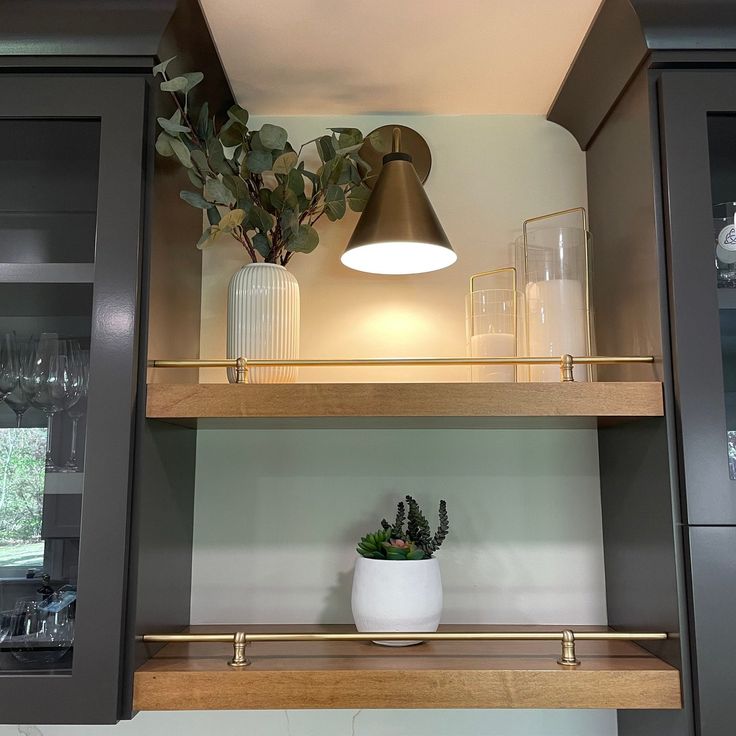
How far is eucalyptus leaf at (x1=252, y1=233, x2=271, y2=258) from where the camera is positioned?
47.4 inches

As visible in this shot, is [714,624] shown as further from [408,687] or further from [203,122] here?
[203,122]

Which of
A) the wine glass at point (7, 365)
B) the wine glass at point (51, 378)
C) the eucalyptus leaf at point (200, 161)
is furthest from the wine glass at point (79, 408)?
the eucalyptus leaf at point (200, 161)

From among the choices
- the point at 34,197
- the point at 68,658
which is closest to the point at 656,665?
the point at 68,658

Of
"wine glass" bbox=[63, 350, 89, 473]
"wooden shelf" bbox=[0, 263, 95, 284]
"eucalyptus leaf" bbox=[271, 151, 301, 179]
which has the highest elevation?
"eucalyptus leaf" bbox=[271, 151, 301, 179]

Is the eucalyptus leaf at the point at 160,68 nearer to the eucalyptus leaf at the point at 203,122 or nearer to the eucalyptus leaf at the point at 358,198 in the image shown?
the eucalyptus leaf at the point at 203,122

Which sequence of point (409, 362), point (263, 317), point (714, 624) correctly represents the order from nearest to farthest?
1. point (714, 624)
2. point (409, 362)
3. point (263, 317)

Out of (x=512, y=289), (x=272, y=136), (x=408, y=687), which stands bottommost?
(x=408, y=687)

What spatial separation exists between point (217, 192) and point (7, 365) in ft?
1.22

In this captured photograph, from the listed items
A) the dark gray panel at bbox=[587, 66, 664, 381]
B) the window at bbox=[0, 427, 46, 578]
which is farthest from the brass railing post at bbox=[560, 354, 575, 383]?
the window at bbox=[0, 427, 46, 578]

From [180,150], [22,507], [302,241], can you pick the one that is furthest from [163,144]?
[22,507]

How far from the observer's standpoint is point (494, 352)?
1.17 metres

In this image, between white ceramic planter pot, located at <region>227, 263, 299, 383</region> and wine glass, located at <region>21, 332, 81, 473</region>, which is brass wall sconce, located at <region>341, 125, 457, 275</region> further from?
wine glass, located at <region>21, 332, 81, 473</region>

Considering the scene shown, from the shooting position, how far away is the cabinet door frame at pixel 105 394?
0.90 meters

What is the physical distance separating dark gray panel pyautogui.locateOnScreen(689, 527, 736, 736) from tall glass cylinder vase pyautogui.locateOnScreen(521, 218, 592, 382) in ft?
1.00
